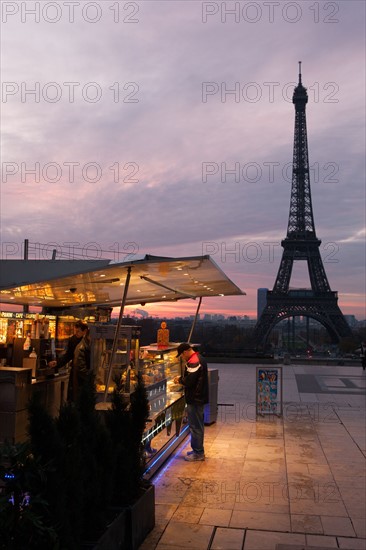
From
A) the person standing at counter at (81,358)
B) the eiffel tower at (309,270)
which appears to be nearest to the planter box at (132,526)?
the person standing at counter at (81,358)

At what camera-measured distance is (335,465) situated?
313 inches

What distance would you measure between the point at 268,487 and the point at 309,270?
170 ft

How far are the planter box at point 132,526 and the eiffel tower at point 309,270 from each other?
47485 mm

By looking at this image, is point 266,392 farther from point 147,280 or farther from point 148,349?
point 147,280

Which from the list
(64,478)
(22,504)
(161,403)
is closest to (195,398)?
(161,403)

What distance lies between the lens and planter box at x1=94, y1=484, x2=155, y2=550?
4.20 metres

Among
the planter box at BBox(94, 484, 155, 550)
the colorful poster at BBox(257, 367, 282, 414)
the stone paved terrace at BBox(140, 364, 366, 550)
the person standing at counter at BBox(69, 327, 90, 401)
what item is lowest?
the stone paved terrace at BBox(140, 364, 366, 550)

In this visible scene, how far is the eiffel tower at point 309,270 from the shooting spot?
2140 inches

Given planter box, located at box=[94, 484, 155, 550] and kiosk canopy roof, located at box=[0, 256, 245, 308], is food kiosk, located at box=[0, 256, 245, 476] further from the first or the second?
planter box, located at box=[94, 484, 155, 550]

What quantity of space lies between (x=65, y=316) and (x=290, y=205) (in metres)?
47.2

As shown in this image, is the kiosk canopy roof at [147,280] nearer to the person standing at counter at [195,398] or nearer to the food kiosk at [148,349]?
the food kiosk at [148,349]

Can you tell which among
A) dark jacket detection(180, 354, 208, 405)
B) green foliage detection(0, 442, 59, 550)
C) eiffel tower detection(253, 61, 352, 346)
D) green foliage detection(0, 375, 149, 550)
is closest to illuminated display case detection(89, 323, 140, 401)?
dark jacket detection(180, 354, 208, 405)

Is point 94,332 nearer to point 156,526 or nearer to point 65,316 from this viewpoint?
point 156,526

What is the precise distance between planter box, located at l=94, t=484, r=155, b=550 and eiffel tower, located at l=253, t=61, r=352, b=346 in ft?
156
